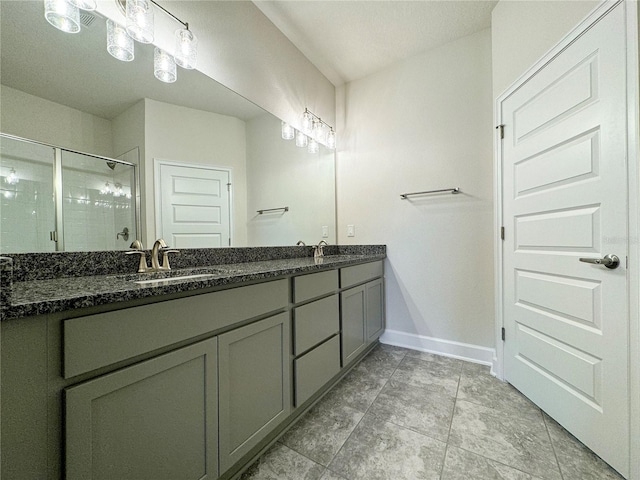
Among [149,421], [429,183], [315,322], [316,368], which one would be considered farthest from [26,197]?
[429,183]

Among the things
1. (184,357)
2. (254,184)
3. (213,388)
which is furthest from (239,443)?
(254,184)

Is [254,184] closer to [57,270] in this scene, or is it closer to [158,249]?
[158,249]

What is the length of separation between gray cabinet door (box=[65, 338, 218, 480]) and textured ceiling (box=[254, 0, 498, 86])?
2.26 meters

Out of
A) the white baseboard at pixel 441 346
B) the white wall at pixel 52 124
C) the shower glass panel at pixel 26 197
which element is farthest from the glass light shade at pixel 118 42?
the white baseboard at pixel 441 346

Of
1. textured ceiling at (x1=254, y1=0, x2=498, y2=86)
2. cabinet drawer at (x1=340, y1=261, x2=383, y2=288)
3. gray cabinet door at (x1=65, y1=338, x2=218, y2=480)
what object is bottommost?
gray cabinet door at (x1=65, y1=338, x2=218, y2=480)

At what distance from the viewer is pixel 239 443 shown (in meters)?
1.02

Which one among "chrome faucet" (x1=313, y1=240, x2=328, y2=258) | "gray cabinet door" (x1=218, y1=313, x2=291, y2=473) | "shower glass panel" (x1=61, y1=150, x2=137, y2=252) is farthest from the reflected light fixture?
"chrome faucet" (x1=313, y1=240, x2=328, y2=258)

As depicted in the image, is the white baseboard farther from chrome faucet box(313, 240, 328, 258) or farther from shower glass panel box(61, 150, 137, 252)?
shower glass panel box(61, 150, 137, 252)

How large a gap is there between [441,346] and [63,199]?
2627mm

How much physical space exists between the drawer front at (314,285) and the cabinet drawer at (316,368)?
312mm

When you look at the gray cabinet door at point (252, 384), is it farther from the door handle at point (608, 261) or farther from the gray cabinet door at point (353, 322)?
the door handle at point (608, 261)

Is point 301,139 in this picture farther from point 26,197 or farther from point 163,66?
point 26,197

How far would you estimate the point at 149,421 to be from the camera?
77 cm

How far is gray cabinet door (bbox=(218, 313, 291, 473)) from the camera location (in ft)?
3.18
